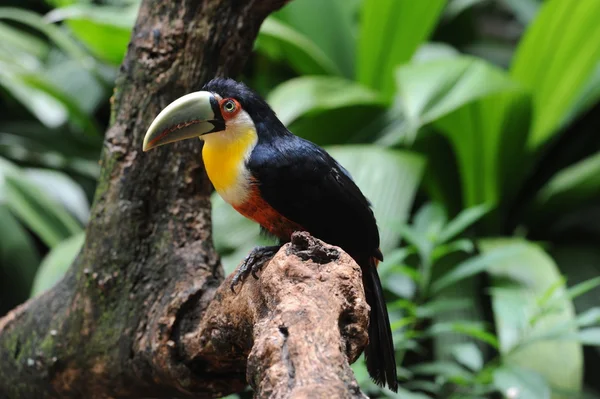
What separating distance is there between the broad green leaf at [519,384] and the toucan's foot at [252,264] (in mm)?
650

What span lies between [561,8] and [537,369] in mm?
1177

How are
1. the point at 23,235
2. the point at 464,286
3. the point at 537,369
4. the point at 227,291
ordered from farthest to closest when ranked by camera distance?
the point at 23,235, the point at 464,286, the point at 537,369, the point at 227,291

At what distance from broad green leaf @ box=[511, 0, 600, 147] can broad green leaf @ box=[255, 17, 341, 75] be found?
2.29ft

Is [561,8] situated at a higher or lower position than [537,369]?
higher

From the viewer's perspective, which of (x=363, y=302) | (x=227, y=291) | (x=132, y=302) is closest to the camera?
(x=363, y=302)

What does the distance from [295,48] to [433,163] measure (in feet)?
2.09

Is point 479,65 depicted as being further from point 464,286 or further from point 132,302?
point 132,302

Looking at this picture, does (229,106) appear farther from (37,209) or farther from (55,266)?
(37,209)

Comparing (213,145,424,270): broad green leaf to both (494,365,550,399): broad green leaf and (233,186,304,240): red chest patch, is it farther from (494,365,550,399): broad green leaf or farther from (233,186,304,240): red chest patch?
(233,186,304,240): red chest patch

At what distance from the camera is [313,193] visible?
3.64 ft

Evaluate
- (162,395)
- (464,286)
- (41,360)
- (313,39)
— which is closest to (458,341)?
(464,286)

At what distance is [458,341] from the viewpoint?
1954 millimetres

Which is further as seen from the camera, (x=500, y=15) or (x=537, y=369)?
(x=500, y=15)

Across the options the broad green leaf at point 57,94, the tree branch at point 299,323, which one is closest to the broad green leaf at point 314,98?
the broad green leaf at point 57,94
